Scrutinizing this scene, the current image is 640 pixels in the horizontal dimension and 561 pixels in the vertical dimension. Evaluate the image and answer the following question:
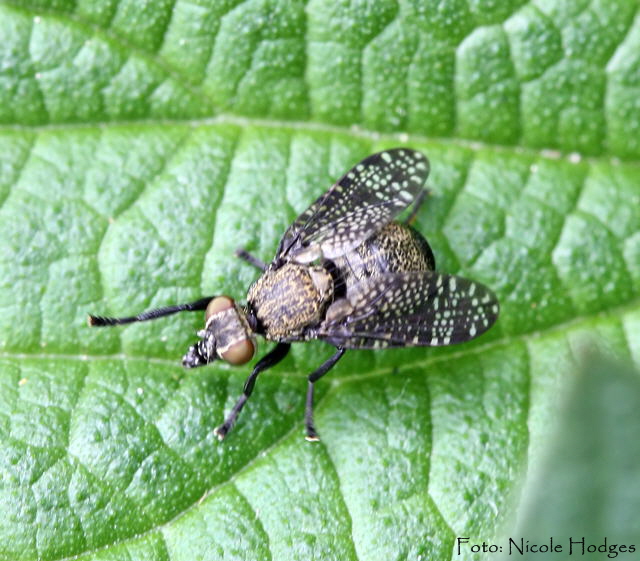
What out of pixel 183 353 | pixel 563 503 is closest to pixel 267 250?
pixel 183 353

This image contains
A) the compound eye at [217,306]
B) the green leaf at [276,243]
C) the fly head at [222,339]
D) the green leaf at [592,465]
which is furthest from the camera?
the compound eye at [217,306]

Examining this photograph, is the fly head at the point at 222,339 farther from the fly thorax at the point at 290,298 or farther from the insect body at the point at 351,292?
the fly thorax at the point at 290,298

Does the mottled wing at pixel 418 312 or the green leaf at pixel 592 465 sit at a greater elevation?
the green leaf at pixel 592 465

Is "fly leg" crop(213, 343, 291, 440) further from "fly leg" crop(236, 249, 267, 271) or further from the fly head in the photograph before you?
"fly leg" crop(236, 249, 267, 271)

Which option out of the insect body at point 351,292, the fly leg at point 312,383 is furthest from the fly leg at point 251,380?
the fly leg at point 312,383

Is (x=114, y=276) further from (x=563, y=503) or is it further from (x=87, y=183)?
(x=563, y=503)

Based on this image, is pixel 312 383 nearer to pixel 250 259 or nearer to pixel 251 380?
pixel 251 380

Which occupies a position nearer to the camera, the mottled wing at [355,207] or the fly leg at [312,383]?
the fly leg at [312,383]

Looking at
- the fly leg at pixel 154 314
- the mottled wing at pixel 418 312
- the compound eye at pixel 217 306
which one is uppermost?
the fly leg at pixel 154 314
